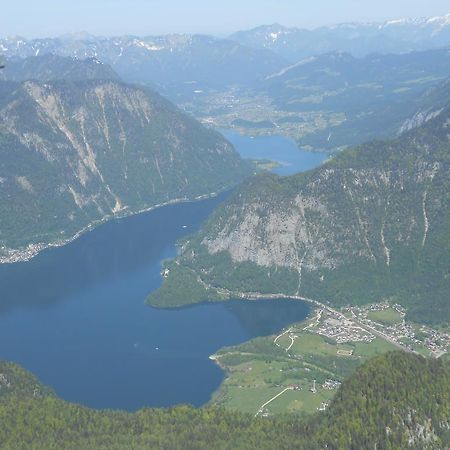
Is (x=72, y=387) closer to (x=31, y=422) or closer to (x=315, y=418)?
(x=31, y=422)

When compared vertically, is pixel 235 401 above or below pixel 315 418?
below

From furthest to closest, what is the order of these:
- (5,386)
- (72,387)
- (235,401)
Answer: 1. (72,387)
2. (235,401)
3. (5,386)

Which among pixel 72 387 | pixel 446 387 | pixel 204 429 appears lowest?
pixel 72 387

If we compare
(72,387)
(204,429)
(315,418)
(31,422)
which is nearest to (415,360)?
(315,418)

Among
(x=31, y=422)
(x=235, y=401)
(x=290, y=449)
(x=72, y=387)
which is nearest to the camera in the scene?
(x=290, y=449)

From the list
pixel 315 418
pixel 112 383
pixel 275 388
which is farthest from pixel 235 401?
pixel 315 418

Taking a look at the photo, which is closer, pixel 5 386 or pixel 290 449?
pixel 290 449
